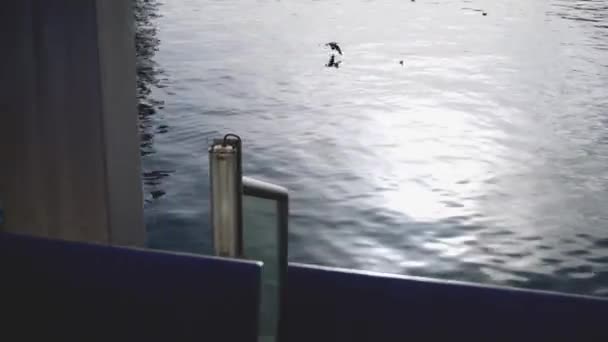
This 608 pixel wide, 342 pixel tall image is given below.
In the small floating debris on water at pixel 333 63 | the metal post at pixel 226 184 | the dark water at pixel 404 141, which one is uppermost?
the metal post at pixel 226 184

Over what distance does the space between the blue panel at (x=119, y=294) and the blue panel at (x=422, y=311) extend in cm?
39

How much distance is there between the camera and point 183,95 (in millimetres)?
15820

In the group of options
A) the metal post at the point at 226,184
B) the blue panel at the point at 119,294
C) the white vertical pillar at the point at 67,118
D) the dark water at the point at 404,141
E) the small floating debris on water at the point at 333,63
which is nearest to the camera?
the metal post at the point at 226,184

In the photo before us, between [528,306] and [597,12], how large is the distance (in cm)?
3134

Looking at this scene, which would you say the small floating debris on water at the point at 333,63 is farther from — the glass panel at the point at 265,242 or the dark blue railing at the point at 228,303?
the glass panel at the point at 265,242

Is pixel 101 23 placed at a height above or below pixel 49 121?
above

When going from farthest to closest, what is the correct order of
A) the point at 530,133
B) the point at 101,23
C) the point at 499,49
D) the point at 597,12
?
1. the point at 597,12
2. the point at 499,49
3. the point at 530,133
4. the point at 101,23

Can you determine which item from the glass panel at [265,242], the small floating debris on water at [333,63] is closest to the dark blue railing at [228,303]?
the glass panel at [265,242]

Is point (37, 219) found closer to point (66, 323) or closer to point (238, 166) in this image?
point (66, 323)

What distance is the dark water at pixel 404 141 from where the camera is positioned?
327 inches

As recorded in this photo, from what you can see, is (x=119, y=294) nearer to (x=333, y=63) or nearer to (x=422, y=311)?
(x=422, y=311)

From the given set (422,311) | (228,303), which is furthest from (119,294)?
(422,311)

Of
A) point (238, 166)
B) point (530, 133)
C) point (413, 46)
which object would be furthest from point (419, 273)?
point (413, 46)

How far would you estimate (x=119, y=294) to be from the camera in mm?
2391
